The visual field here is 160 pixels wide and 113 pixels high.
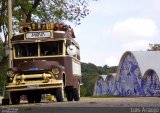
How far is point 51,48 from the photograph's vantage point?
18.8 metres

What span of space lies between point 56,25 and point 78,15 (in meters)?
12.5

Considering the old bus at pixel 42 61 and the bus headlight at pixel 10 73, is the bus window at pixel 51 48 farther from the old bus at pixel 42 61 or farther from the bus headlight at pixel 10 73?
the bus headlight at pixel 10 73

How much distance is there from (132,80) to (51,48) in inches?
1303

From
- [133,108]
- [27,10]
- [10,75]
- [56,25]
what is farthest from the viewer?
[27,10]

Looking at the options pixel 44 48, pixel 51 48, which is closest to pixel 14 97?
pixel 44 48

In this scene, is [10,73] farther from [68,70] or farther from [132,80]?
[132,80]

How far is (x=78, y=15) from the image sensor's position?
3180 centimetres

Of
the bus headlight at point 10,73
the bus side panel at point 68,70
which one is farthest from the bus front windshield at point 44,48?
the bus headlight at point 10,73

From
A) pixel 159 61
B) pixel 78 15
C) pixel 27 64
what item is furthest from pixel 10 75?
pixel 159 61

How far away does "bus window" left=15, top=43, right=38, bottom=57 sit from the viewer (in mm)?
18766

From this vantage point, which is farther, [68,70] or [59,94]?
[68,70]

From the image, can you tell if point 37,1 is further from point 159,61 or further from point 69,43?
point 159,61

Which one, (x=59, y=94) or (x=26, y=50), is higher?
(x=26, y=50)

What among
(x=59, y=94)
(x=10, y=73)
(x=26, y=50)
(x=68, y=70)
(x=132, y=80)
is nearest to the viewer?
(x=10, y=73)
